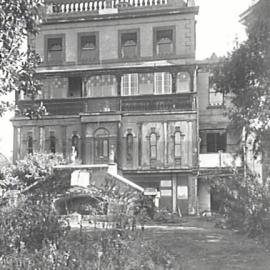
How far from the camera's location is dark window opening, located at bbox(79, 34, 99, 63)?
38.6m

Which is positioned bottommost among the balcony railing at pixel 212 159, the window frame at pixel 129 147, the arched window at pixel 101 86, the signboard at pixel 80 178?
the signboard at pixel 80 178

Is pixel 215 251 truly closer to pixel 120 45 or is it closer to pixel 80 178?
pixel 80 178

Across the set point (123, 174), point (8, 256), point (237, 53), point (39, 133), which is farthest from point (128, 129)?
point (8, 256)

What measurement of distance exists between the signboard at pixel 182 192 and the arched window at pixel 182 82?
20.8ft

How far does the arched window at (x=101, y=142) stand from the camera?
36.4 m

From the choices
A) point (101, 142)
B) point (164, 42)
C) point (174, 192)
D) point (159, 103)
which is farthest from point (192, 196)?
point (164, 42)

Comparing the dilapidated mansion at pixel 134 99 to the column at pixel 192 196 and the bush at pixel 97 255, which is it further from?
the bush at pixel 97 255

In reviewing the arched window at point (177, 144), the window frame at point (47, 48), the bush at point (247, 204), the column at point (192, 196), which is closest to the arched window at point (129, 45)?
the window frame at point (47, 48)

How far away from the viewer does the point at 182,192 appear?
3562cm

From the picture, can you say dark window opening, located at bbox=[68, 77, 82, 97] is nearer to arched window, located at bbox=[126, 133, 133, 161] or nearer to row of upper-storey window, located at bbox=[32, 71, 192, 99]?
row of upper-storey window, located at bbox=[32, 71, 192, 99]

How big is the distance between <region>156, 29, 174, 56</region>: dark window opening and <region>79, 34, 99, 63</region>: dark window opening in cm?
437

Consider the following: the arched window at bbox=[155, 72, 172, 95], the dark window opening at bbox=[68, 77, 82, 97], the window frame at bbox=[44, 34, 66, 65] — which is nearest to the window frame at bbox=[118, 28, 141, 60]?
the arched window at bbox=[155, 72, 172, 95]

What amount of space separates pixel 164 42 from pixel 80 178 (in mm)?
12898

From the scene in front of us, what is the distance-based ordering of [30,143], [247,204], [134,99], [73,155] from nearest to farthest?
[247,204], [73,155], [134,99], [30,143]
